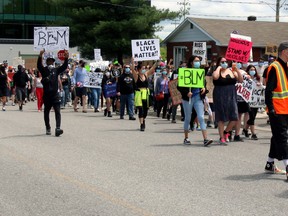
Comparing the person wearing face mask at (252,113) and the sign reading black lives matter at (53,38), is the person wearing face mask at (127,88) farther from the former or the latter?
the person wearing face mask at (252,113)

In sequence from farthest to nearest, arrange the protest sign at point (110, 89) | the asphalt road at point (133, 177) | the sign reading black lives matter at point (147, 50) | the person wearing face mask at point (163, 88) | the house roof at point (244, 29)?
the house roof at point (244, 29), the protest sign at point (110, 89), the person wearing face mask at point (163, 88), the sign reading black lives matter at point (147, 50), the asphalt road at point (133, 177)

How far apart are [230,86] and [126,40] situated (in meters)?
32.6

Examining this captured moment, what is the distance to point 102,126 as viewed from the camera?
1623 cm

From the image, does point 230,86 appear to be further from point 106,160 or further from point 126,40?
point 126,40

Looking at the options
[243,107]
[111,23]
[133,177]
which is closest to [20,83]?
[243,107]

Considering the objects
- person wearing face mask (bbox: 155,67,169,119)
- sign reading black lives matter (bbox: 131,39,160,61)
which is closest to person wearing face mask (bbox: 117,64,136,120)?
sign reading black lives matter (bbox: 131,39,160,61)

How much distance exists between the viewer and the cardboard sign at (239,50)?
1330 cm

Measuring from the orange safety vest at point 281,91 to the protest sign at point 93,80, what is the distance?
14089 millimetres

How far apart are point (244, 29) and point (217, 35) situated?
331 cm

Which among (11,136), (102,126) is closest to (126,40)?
(102,126)

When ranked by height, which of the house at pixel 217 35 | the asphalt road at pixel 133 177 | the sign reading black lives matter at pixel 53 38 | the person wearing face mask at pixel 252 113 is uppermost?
the house at pixel 217 35

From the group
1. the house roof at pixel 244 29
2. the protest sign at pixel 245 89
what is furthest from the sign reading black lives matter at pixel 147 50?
the house roof at pixel 244 29

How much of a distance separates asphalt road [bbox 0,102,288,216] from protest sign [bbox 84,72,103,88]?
801cm

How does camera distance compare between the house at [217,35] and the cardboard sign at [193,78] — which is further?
the house at [217,35]
